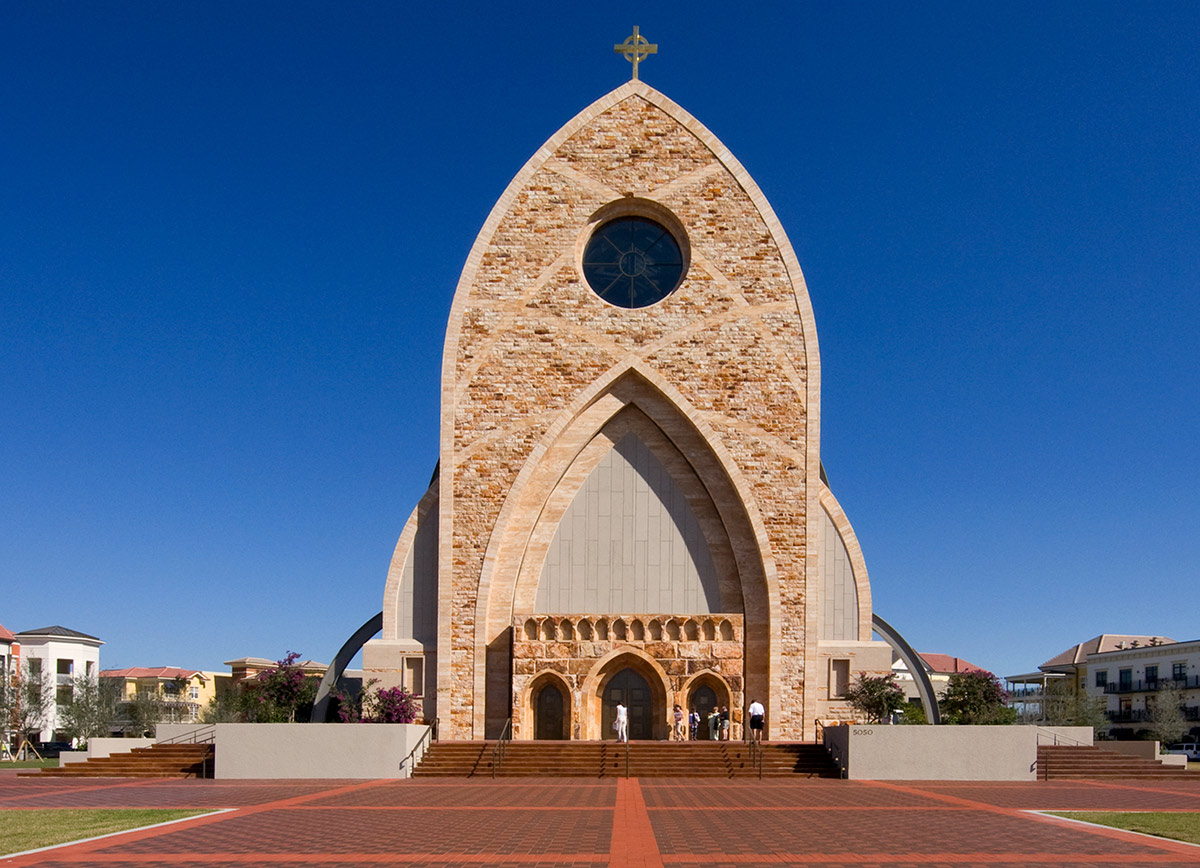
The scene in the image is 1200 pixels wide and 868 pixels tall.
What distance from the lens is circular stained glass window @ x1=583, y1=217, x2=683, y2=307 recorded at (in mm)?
36344

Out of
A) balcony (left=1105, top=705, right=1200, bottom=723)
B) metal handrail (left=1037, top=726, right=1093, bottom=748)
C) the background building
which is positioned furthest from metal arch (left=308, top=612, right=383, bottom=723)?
balcony (left=1105, top=705, right=1200, bottom=723)

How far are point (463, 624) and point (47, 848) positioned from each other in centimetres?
2065

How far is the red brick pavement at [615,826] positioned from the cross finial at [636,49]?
75.1 feet

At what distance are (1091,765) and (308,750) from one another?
60.5 feet

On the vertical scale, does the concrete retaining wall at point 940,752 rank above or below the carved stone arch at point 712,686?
below

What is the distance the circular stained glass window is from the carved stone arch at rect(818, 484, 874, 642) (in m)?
7.93

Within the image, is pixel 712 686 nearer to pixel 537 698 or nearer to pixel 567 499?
pixel 537 698

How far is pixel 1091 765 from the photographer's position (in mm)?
→ 28484

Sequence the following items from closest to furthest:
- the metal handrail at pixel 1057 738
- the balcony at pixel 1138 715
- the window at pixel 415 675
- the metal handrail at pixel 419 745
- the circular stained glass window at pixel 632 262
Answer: the metal handrail at pixel 419 745, the metal handrail at pixel 1057 738, the window at pixel 415 675, the circular stained glass window at pixel 632 262, the balcony at pixel 1138 715

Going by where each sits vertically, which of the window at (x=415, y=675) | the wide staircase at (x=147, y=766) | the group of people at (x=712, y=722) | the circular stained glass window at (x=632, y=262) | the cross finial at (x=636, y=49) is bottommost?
Result: the wide staircase at (x=147, y=766)

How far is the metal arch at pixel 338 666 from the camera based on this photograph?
35.4 m

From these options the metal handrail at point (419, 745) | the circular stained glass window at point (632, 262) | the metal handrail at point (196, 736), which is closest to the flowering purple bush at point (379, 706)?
the metal handrail at point (419, 745)

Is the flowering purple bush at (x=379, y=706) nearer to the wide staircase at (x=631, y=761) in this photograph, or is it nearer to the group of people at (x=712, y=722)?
the wide staircase at (x=631, y=761)

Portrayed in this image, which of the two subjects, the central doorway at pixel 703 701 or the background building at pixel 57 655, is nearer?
the central doorway at pixel 703 701
